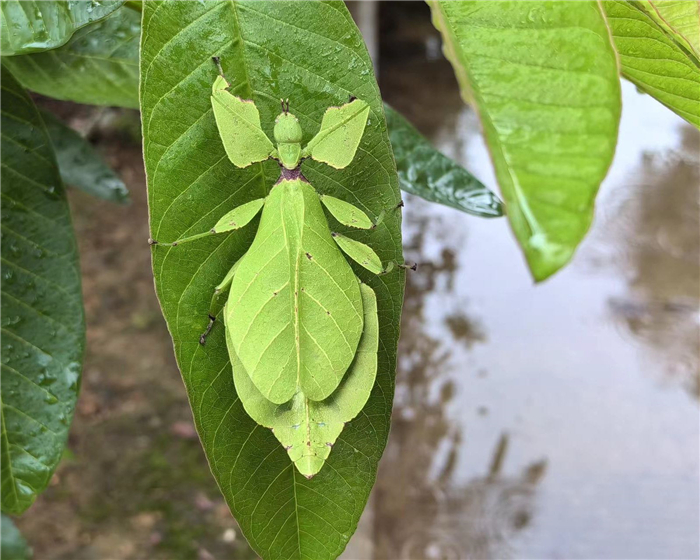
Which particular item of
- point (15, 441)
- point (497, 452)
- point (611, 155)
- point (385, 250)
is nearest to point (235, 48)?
point (385, 250)

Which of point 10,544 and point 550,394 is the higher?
point 10,544

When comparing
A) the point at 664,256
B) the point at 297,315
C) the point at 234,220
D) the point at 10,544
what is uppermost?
the point at 234,220

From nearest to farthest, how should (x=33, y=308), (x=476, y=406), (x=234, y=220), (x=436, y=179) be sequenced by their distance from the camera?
(x=234, y=220)
(x=33, y=308)
(x=436, y=179)
(x=476, y=406)

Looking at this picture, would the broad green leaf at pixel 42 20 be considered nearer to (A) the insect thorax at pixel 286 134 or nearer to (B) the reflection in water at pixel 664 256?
(A) the insect thorax at pixel 286 134

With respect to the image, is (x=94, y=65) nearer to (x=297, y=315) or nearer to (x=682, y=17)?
(x=297, y=315)

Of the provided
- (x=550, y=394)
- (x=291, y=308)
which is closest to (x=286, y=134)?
(x=291, y=308)

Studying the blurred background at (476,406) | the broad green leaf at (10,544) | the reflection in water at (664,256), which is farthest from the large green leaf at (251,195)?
the reflection in water at (664,256)

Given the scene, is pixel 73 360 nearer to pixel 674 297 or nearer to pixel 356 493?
pixel 356 493
